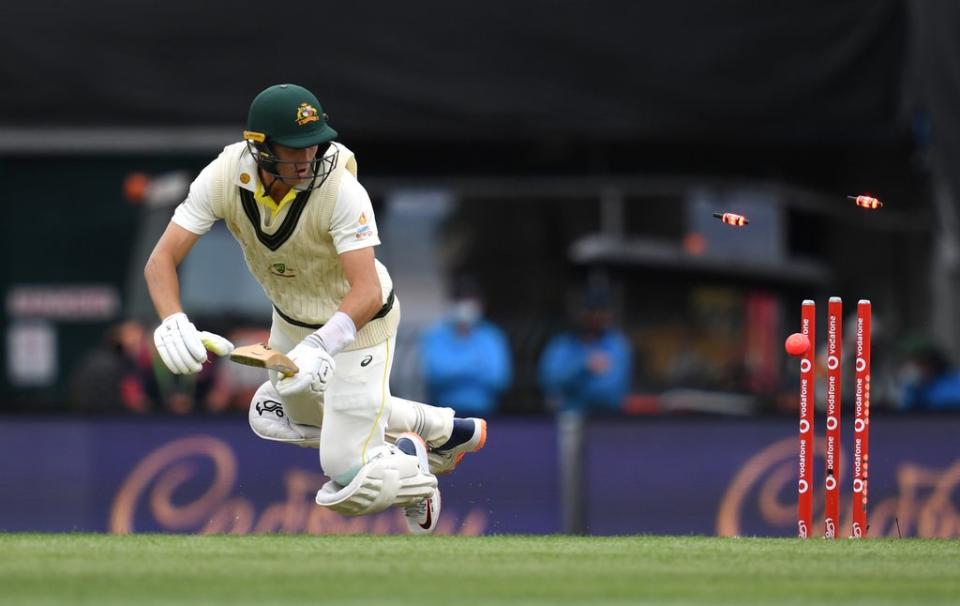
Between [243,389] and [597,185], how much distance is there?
3094mm

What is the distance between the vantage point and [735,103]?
12.5 metres

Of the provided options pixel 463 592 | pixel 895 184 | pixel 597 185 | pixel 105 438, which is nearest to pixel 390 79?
pixel 597 185

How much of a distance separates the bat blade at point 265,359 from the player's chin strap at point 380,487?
2.16 ft

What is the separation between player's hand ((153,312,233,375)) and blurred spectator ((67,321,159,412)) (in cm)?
466

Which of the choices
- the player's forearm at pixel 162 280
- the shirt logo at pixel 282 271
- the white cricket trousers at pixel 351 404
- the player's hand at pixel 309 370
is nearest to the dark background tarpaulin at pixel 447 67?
the white cricket trousers at pixel 351 404

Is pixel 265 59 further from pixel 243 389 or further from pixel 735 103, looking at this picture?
pixel 735 103

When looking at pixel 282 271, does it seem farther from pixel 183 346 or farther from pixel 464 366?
pixel 464 366

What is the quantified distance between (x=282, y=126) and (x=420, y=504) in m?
1.82

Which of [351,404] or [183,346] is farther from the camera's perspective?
[351,404]

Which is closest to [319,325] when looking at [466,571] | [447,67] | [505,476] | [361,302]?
[361,302]

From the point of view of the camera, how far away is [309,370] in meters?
6.77

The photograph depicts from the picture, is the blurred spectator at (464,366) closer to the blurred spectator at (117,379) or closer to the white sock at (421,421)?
the blurred spectator at (117,379)

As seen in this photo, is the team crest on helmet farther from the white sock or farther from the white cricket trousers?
the white sock

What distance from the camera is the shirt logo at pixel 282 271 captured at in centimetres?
723
